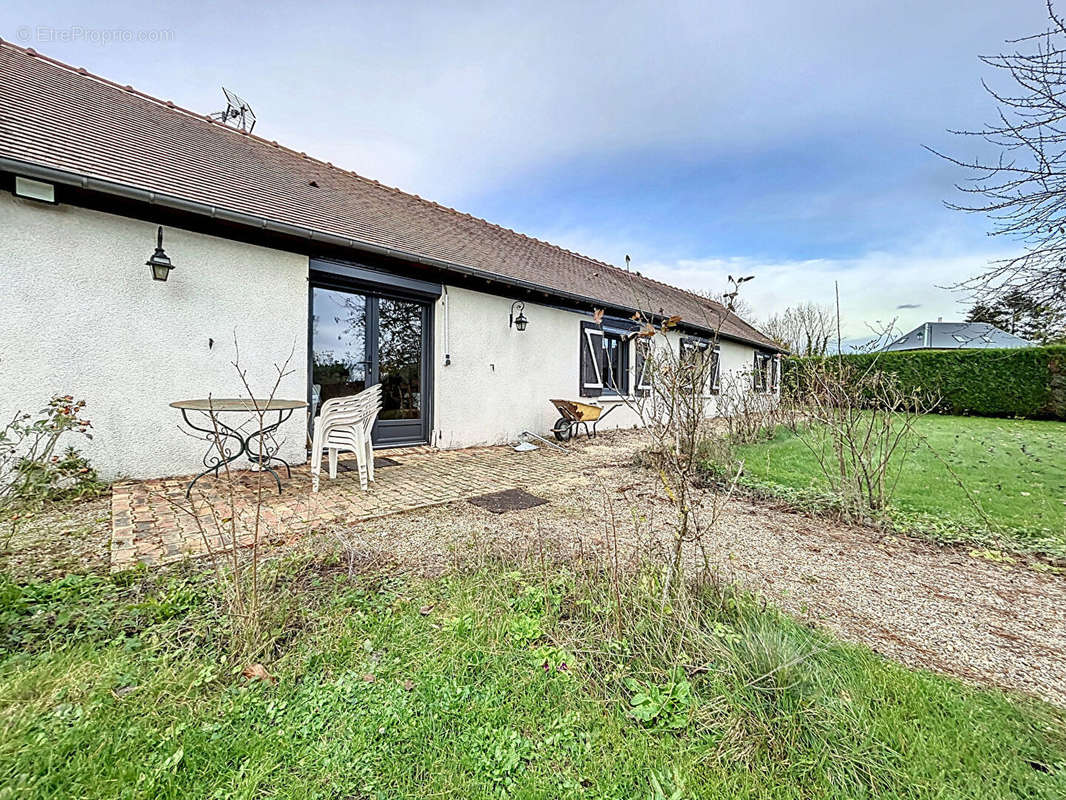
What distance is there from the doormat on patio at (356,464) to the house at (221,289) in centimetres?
50

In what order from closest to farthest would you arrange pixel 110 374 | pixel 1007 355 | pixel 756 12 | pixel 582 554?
pixel 582 554 → pixel 110 374 → pixel 756 12 → pixel 1007 355

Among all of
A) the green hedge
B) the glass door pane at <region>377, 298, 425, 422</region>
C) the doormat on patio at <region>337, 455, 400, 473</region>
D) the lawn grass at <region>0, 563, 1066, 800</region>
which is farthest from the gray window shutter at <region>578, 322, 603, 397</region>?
the lawn grass at <region>0, 563, 1066, 800</region>

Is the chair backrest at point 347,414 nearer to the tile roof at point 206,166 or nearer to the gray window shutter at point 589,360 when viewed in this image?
the tile roof at point 206,166

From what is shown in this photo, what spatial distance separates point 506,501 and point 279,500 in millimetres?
2094

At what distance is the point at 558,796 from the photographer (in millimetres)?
1288

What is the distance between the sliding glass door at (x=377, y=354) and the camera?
5.84 metres

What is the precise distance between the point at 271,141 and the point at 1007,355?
64.3 feet

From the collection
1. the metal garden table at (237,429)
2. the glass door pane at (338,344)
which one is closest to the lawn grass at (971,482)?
the metal garden table at (237,429)

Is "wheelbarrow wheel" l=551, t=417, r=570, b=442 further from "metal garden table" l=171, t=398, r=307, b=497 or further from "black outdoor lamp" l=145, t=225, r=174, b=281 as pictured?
"black outdoor lamp" l=145, t=225, r=174, b=281

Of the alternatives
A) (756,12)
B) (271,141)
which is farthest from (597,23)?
(271,141)

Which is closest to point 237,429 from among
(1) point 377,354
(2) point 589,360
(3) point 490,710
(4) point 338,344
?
(4) point 338,344

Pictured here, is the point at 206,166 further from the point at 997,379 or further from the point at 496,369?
the point at 997,379

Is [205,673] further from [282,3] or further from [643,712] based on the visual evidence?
[282,3]

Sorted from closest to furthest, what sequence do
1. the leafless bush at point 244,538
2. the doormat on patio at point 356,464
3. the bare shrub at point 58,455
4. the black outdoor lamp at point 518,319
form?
the leafless bush at point 244,538, the bare shrub at point 58,455, the doormat on patio at point 356,464, the black outdoor lamp at point 518,319
